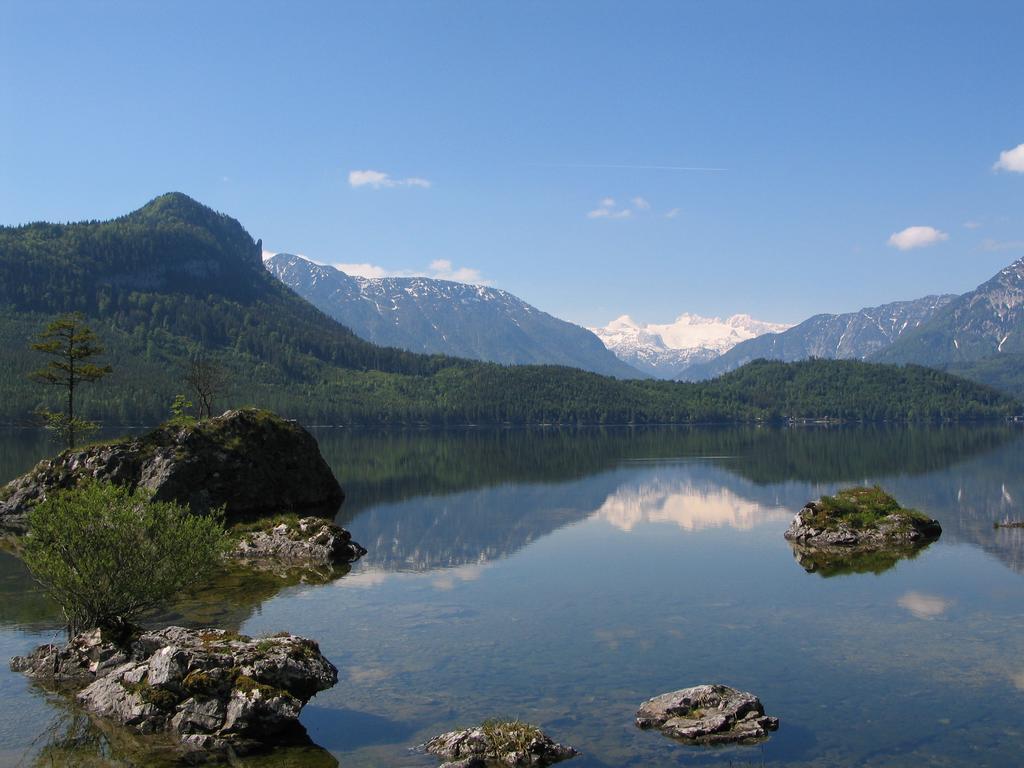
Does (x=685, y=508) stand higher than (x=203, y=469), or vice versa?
(x=203, y=469)

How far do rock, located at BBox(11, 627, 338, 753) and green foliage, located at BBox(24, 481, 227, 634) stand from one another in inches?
76.3

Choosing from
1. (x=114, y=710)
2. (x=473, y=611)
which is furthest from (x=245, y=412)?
(x=114, y=710)

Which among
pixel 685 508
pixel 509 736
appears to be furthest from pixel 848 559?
pixel 509 736

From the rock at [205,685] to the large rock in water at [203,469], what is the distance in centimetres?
4070

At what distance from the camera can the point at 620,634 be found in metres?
40.8

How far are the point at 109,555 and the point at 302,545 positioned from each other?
29.4m

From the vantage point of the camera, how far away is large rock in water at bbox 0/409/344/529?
74.4 meters

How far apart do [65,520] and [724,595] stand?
34.9 metres

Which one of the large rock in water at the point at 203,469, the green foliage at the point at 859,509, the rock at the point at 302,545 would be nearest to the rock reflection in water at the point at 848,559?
the green foliage at the point at 859,509

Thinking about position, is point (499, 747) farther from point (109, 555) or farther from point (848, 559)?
point (848, 559)

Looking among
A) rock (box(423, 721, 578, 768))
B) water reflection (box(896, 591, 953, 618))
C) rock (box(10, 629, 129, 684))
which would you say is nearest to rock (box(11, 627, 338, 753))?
rock (box(10, 629, 129, 684))

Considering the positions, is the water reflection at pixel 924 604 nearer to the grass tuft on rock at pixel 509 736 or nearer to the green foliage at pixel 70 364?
the grass tuft on rock at pixel 509 736

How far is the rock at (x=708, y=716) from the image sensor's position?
27.2 m

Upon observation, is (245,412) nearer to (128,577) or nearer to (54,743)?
(128,577)
